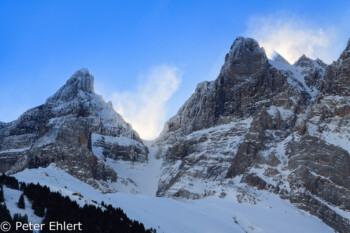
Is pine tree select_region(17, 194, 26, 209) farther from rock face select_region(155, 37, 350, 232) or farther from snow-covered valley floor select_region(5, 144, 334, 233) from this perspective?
rock face select_region(155, 37, 350, 232)

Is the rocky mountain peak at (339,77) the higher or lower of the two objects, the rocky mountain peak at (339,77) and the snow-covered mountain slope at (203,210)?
the higher

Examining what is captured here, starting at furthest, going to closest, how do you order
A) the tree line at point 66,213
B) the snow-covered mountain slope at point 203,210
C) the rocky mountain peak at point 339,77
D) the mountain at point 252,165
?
the rocky mountain peak at point 339,77, the mountain at point 252,165, the snow-covered mountain slope at point 203,210, the tree line at point 66,213

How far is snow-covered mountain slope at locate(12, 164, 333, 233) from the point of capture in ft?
219

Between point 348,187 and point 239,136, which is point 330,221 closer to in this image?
point 348,187

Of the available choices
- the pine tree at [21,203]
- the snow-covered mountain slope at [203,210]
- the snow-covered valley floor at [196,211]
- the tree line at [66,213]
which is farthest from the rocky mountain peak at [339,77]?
the pine tree at [21,203]

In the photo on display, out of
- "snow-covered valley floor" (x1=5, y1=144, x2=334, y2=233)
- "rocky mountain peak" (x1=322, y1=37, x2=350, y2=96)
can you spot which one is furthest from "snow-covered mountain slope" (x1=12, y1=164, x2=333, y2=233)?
"rocky mountain peak" (x1=322, y1=37, x2=350, y2=96)

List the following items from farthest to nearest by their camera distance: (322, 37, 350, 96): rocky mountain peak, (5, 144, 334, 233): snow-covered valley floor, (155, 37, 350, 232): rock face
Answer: (322, 37, 350, 96): rocky mountain peak
(155, 37, 350, 232): rock face
(5, 144, 334, 233): snow-covered valley floor

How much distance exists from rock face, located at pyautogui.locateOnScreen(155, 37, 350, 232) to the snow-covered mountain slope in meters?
6.37

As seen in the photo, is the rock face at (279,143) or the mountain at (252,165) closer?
the mountain at (252,165)

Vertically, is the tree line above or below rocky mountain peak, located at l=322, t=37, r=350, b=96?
below

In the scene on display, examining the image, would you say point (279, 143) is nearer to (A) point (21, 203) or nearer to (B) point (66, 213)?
(B) point (66, 213)

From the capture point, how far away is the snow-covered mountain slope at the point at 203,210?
66.7 metres

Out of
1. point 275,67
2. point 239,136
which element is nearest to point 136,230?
point 239,136

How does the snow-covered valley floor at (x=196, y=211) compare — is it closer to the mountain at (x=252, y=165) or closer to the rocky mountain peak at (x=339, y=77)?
the mountain at (x=252, y=165)
